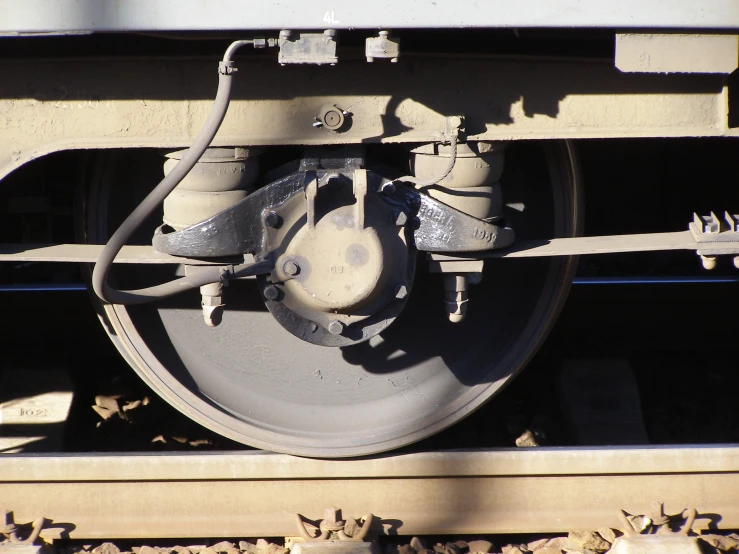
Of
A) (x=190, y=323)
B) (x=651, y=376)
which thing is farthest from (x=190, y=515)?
(x=651, y=376)

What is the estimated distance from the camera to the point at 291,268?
207 cm

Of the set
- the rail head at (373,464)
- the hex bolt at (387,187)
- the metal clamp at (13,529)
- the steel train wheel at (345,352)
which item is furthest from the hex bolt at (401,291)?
the metal clamp at (13,529)

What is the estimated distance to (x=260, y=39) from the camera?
1685mm

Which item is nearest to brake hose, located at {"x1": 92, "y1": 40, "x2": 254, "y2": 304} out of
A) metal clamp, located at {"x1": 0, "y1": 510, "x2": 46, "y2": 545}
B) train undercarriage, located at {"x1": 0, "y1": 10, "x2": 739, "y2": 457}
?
train undercarriage, located at {"x1": 0, "y1": 10, "x2": 739, "y2": 457}

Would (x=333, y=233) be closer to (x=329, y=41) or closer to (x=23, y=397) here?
(x=329, y=41)

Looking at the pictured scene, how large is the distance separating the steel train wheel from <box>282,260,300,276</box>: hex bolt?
18.0 inches

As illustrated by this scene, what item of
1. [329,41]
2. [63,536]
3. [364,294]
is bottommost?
[63,536]

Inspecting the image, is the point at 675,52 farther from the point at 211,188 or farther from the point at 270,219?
the point at 211,188

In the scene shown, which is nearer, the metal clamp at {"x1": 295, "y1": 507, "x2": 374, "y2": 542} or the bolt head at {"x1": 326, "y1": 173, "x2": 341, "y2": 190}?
the bolt head at {"x1": 326, "y1": 173, "x2": 341, "y2": 190}

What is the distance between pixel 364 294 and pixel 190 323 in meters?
0.71

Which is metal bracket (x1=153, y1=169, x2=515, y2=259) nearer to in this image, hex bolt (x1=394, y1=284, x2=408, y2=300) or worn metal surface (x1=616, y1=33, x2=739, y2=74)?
hex bolt (x1=394, y1=284, x2=408, y2=300)

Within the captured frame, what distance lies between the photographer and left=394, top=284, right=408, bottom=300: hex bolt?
7.06 ft

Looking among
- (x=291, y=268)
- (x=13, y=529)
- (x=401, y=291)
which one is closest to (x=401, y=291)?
(x=401, y=291)

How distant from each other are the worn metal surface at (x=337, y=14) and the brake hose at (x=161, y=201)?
91 millimetres
